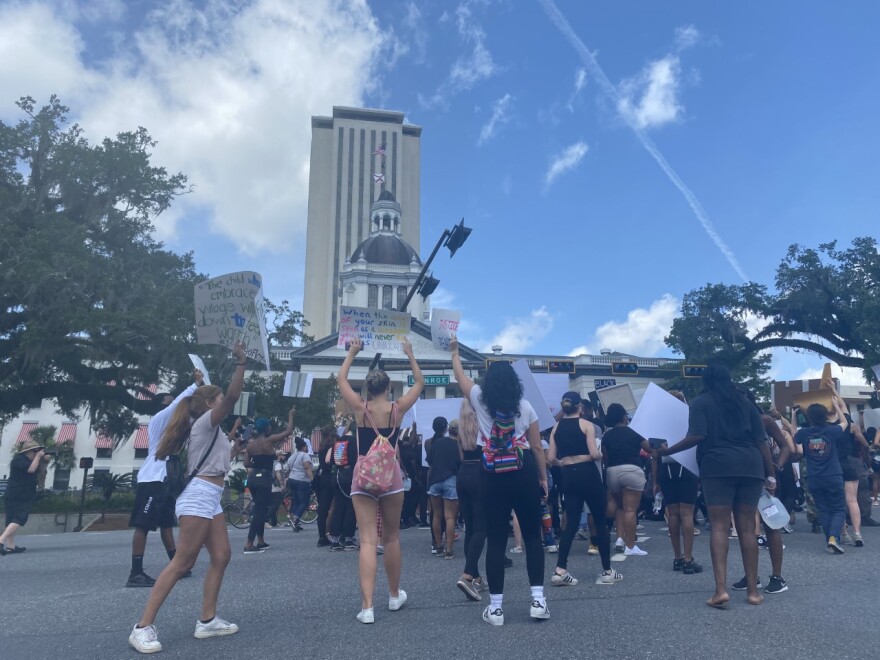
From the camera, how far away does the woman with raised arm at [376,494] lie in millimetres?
4598

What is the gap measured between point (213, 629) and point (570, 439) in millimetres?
3157

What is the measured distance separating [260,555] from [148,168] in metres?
21.1

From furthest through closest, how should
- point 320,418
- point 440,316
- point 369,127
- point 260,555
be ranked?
1. point 369,127
2. point 320,418
3. point 440,316
4. point 260,555

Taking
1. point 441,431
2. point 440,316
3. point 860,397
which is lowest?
point 441,431

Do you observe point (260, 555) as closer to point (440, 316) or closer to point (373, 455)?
point (440, 316)

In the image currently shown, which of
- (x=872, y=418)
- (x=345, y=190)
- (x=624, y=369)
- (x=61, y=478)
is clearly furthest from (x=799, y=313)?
(x=345, y=190)

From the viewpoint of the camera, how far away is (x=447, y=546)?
25.4ft

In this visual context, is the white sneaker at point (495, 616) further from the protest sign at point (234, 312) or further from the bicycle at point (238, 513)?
the bicycle at point (238, 513)

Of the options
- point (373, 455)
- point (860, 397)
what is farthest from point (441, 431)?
point (860, 397)

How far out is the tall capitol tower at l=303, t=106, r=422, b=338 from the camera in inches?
4024

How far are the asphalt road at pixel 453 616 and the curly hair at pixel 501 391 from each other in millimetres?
1409

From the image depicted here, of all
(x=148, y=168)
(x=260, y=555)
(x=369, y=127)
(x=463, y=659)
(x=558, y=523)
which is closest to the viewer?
(x=463, y=659)

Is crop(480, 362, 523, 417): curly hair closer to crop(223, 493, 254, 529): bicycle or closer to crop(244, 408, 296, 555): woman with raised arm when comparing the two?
crop(244, 408, 296, 555): woman with raised arm

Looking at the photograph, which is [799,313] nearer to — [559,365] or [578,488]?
[559,365]
